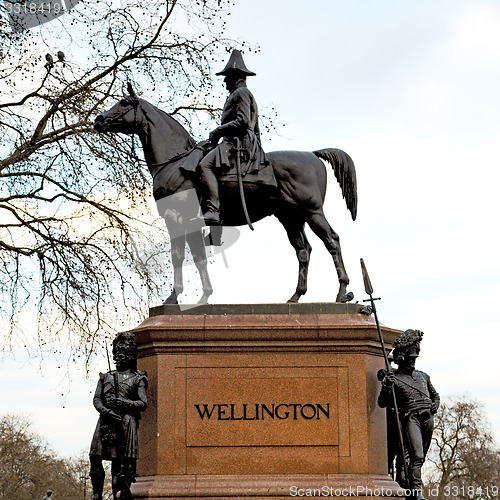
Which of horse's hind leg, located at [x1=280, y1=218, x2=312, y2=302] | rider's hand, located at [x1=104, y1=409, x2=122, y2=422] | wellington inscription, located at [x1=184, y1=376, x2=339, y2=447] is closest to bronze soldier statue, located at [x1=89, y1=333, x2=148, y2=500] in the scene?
rider's hand, located at [x1=104, y1=409, x2=122, y2=422]

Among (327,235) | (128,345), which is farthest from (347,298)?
(128,345)

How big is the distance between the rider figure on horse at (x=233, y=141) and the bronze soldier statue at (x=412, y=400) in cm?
285

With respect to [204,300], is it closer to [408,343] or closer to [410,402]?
[408,343]

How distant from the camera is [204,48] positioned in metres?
22.3

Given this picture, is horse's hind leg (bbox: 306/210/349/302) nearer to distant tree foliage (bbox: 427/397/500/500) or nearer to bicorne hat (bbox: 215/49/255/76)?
bicorne hat (bbox: 215/49/255/76)

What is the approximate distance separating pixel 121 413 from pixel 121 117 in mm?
4262

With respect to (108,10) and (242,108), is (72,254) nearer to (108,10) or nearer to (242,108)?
(108,10)

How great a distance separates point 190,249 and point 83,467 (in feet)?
159

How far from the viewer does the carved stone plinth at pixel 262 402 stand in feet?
41.5

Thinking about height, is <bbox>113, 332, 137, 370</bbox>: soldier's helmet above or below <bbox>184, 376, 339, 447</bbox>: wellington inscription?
above

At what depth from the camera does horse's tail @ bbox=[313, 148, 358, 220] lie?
1501 centimetres

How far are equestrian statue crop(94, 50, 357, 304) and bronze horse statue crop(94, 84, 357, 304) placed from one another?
1cm

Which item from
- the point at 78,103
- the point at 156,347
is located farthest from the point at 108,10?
the point at 156,347

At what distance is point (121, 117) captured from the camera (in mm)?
14961
